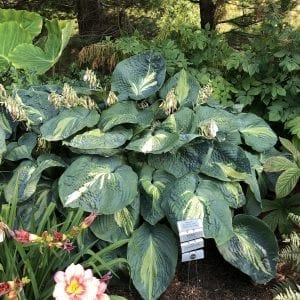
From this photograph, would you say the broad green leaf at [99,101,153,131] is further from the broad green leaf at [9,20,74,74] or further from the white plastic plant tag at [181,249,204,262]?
the broad green leaf at [9,20,74,74]

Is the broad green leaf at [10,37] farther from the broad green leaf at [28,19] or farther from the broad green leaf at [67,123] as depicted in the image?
the broad green leaf at [67,123]

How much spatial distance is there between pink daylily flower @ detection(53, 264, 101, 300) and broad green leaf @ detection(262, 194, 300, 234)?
1.29 metres

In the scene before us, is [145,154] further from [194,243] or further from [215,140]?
[194,243]

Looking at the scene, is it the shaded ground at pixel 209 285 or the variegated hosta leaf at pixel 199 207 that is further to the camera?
the shaded ground at pixel 209 285

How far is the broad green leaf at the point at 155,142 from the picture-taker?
8.31 ft

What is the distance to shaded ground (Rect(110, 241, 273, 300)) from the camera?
8.32 ft

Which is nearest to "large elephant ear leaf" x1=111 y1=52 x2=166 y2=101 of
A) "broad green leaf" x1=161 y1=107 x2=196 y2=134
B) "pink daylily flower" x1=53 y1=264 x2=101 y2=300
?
"broad green leaf" x1=161 y1=107 x2=196 y2=134

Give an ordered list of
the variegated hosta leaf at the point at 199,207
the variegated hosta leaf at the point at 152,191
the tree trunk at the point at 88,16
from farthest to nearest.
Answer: the tree trunk at the point at 88,16, the variegated hosta leaf at the point at 152,191, the variegated hosta leaf at the point at 199,207

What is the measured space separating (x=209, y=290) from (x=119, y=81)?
124cm

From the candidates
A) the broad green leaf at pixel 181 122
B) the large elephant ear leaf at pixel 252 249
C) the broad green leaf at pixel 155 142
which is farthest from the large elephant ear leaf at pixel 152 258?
the broad green leaf at pixel 181 122

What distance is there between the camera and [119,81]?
2.96 meters

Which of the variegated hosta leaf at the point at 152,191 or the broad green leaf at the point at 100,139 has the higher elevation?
the broad green leaf at the point at 100,139

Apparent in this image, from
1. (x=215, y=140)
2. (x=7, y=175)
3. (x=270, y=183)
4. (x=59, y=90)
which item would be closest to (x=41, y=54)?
(x=59, y=90)

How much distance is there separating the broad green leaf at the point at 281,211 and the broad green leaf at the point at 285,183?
14 cm
